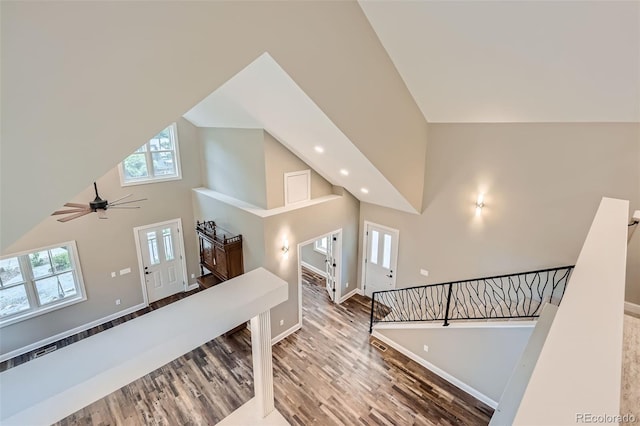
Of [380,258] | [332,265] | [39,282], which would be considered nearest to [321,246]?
[332,265]

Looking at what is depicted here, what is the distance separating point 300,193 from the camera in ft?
20.4

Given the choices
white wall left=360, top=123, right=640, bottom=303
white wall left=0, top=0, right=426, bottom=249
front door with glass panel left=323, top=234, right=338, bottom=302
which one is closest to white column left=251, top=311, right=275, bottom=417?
white wall left=0, top=0, right=426, bottom=249

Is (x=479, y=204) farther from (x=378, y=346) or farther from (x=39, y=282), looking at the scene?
(x=39, y=282)

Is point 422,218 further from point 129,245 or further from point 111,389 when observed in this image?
point 129,245

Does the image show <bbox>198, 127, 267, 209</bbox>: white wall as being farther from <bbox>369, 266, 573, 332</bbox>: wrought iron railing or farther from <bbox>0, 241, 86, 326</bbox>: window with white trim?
<bbox>369, 266, 573, 332</bbox>: wrought iron railing

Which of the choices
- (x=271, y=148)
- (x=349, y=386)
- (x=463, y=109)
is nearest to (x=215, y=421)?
(x=349, y=386)

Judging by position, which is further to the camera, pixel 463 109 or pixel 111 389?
pixel 463 109

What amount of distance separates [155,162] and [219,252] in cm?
259

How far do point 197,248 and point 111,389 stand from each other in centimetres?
528

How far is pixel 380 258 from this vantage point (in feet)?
23.7

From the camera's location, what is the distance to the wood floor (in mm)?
4578

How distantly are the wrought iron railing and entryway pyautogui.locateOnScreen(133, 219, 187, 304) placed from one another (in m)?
4.95

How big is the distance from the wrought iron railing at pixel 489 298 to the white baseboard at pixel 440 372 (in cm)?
40

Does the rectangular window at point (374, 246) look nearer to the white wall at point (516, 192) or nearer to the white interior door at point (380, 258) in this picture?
the white interior door at point (380, 258)
